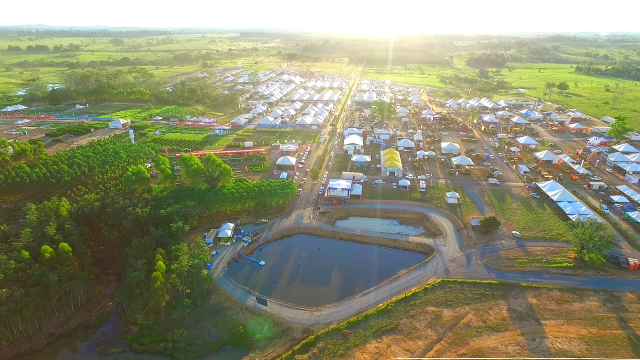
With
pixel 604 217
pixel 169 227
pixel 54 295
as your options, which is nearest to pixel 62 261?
pixel 54 295

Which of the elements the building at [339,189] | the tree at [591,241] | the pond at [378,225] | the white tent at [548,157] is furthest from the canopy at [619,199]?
the building at [339,189]

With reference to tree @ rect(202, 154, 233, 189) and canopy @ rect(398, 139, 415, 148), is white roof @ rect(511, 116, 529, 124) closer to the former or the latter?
canopy @ rect(398, 139, 415, 148)

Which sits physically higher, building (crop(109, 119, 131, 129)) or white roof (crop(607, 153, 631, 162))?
building (crop(109, 119, 131, 129))

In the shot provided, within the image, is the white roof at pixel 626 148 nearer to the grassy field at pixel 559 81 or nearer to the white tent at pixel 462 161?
the grassy field at pixel 559 81

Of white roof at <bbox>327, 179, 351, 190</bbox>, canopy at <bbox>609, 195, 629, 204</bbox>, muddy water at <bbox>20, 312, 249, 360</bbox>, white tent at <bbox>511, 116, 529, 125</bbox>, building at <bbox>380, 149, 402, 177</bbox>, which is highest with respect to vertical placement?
white tent at <bbox>511, 116, 529, 125</bbox>

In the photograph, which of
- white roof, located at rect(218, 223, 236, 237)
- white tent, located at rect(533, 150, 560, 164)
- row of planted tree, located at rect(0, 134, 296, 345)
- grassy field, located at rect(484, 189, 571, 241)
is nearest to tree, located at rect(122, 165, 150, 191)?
row of planted tree, located at rect(0, 134, 296, 345)

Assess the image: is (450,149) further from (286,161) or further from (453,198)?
(286,161)
